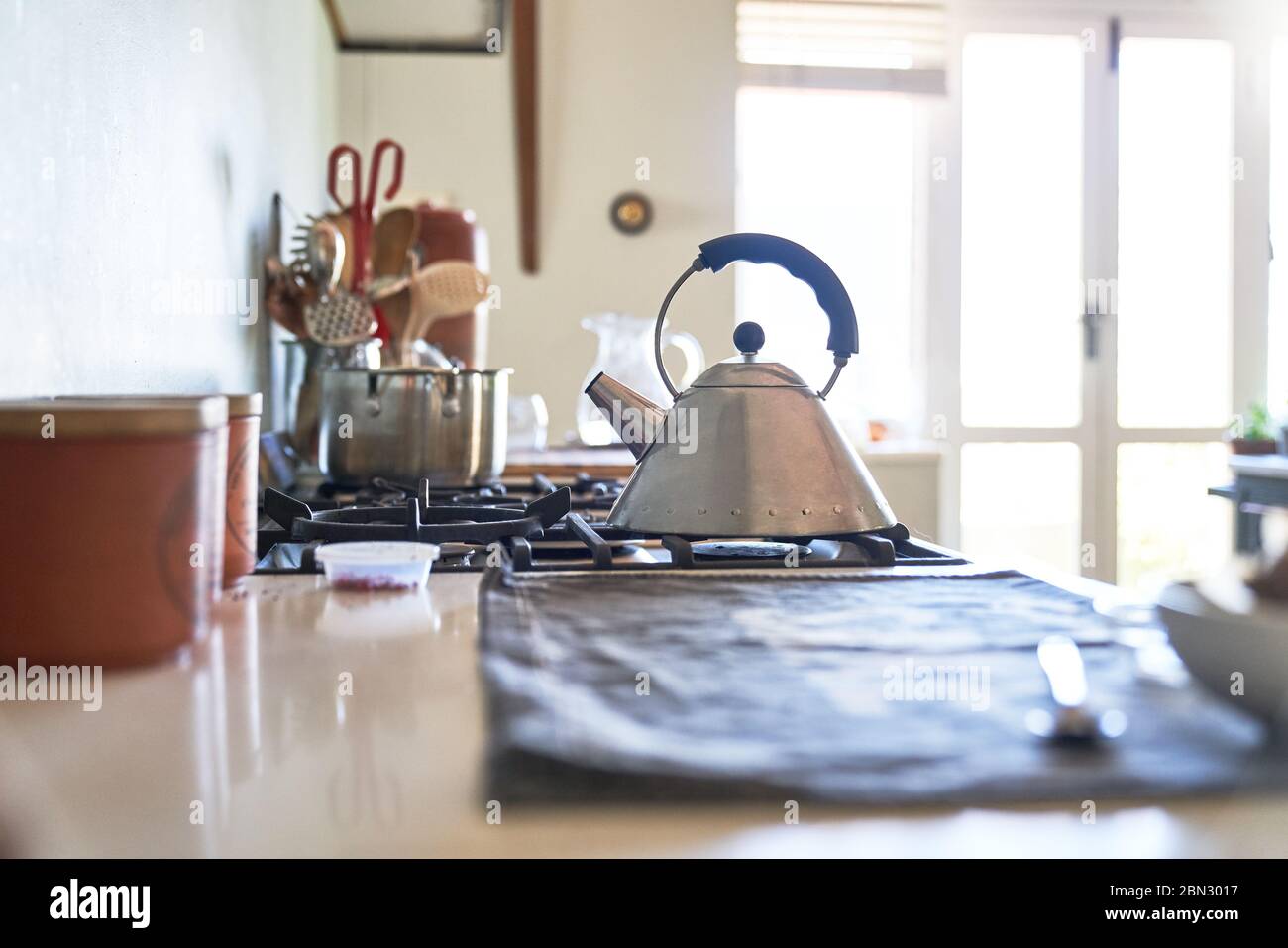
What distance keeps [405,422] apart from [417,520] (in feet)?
1.26

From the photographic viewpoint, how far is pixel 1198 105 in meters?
3.75

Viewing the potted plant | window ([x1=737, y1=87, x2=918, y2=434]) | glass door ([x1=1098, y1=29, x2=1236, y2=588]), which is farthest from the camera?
glass door ([x1=1098, y1=29, x2=1236, y2=588])

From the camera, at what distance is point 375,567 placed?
0.77 meters

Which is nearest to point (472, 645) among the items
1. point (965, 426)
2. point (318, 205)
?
point (318, 205)

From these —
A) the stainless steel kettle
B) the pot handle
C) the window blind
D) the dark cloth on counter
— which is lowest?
the dark cloth on counter

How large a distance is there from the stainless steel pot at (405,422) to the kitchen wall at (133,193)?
Answer: 15 centimetres

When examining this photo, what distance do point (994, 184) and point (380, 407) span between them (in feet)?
9.37

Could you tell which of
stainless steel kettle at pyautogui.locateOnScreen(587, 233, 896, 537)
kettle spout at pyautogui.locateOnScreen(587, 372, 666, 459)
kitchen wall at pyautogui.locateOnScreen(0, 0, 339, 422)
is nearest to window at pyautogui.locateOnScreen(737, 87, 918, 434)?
kitchen wall at pyautogui.locateOnScreen(0, 0, 339, 422)

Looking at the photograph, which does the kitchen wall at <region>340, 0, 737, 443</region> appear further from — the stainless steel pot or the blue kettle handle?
the blue kettle handle

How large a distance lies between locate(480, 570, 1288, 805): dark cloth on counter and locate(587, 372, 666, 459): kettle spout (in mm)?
326

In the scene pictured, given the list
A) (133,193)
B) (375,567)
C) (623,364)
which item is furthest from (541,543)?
(623,364)

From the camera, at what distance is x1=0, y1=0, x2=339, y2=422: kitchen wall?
0.73m

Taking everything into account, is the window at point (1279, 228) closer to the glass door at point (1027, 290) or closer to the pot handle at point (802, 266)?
the glass door at point (1027, 290)
